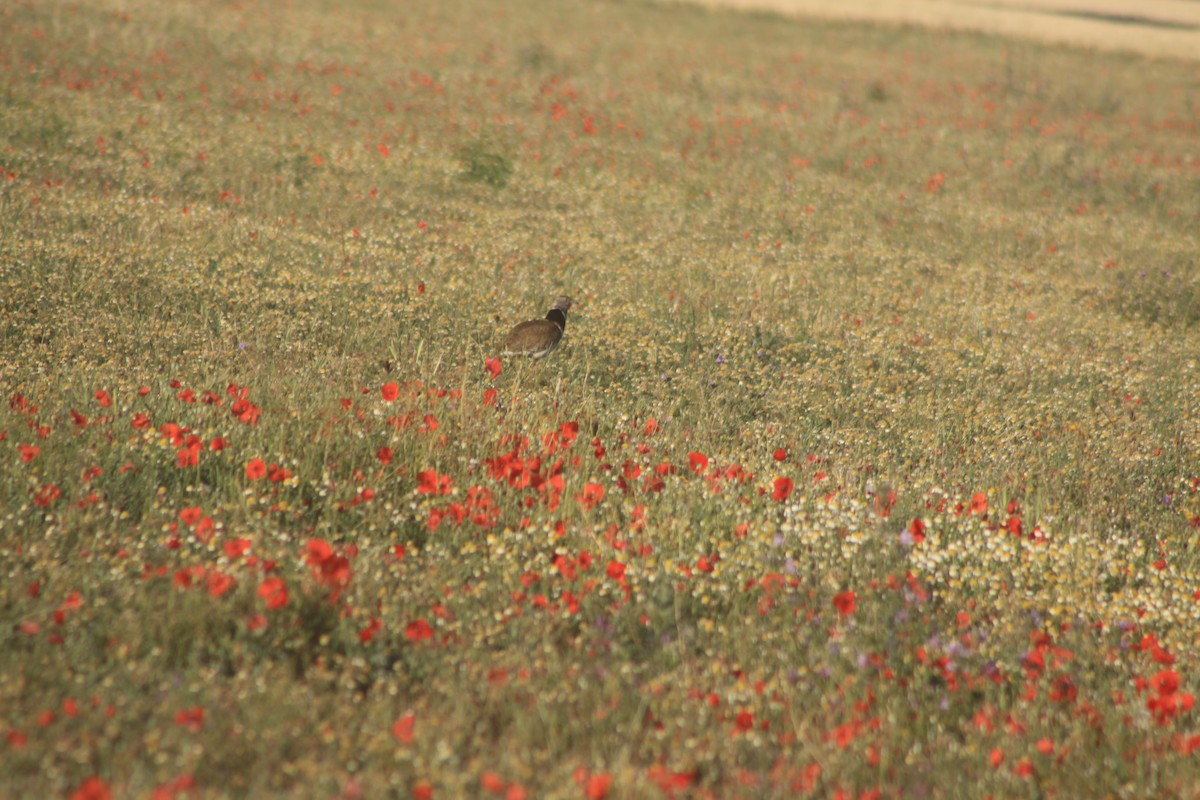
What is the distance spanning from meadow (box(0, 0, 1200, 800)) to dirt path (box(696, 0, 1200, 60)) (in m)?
22.6

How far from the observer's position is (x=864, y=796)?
3055 mm

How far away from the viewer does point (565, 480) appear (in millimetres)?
5008

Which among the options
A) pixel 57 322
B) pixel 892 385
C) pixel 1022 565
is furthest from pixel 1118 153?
pixel 57 322

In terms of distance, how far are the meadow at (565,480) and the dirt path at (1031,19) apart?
2257cm

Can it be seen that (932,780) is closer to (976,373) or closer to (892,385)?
(892,385)

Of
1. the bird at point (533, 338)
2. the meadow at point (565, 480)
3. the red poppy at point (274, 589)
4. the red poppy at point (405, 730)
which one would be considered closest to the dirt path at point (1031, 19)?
the meadow at point (565, 480)

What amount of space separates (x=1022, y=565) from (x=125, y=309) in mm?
5822

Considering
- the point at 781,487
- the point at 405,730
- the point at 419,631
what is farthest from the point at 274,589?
→ the point at 781,487

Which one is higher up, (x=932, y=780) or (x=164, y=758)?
(x=164, y=758)

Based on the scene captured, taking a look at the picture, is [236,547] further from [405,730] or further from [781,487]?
[781,487]

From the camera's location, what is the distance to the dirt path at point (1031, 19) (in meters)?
33.6

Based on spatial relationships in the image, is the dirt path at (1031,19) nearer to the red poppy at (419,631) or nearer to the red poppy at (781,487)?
the red poppy at (781,487)

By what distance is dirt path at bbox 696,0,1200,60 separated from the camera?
3359cm

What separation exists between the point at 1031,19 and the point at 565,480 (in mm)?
41667
